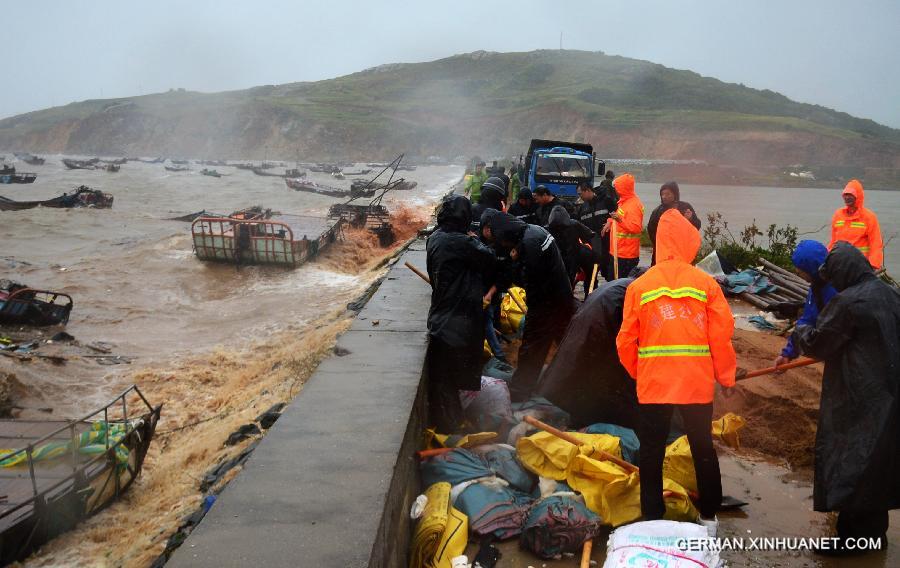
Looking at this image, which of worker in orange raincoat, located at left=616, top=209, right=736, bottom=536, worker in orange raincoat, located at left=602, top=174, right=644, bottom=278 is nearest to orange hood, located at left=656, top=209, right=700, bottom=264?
worker in orange raincoat, located at left=616, top=209, right=736, bottom=536

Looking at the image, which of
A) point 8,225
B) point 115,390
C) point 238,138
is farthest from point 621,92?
point 115,390

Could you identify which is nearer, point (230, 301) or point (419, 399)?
point (419, 399)

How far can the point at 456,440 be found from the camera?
3682mm

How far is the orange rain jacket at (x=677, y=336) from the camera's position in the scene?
9.29 feet

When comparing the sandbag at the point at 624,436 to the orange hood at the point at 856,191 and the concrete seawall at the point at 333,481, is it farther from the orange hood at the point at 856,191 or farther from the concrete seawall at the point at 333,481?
the orange hood at the point at 856,191

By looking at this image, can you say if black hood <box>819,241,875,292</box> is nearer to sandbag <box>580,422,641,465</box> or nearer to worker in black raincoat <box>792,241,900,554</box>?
worker in black raincoat <box>792,241,900,554</box>

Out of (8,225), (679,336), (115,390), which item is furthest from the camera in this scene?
(8,225)

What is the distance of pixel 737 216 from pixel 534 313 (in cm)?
2550

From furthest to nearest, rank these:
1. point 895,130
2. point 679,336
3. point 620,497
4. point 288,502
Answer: point 895,130 → point 620,497 → point 679,336 → point 288,502

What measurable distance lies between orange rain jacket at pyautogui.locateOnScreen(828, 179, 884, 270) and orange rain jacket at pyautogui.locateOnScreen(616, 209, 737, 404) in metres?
4.29

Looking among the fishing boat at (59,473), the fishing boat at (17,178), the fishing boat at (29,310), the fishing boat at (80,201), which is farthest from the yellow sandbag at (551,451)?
the fishing boat at (17,178)

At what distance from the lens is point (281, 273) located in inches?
639

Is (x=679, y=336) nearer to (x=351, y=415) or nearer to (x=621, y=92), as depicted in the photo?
(x=351, y=415)

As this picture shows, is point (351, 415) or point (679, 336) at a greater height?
point (679, 336)
